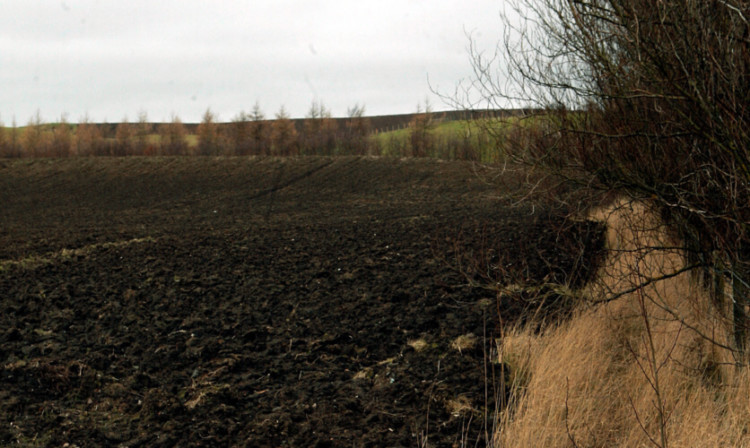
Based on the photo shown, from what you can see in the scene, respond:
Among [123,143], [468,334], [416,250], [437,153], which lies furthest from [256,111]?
[468,334]

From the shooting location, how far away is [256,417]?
418cm

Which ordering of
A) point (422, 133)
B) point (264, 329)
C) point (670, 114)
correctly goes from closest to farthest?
point (670, 114) → point (264, 329) → point (422, 133)

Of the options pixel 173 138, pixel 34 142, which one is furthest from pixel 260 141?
pixel 34 142

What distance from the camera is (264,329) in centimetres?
610

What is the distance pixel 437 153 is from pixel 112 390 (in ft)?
117

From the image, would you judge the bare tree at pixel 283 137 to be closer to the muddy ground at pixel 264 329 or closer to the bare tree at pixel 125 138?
the bare tree at pixel 125 138

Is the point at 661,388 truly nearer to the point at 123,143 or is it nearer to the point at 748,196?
the point at 748,196

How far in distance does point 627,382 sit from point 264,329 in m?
3.46

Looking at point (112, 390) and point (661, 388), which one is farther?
point (112, 390)

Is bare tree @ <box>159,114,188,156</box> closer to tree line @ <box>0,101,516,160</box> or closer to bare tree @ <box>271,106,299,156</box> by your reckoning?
tree line @ <box>0,101,516,160</box>

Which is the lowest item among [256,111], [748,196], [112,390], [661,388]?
[112,390]

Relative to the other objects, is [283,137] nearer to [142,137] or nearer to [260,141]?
[260,141]

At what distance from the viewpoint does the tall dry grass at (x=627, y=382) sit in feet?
11.7

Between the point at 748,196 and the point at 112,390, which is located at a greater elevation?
the point at 748,196
